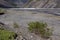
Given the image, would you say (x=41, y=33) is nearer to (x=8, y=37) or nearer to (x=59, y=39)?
(x=59, y=39)

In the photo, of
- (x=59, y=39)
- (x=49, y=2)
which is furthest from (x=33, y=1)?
(x=59, y=39)

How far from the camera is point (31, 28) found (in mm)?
10859

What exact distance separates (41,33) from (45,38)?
1.30 feet

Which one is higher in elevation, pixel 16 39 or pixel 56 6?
pixel 16 39

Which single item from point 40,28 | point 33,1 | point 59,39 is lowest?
point 33,1

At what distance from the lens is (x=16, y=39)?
24.8 ft

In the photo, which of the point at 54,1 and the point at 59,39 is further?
the point at 54,1

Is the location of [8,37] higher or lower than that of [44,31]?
higher

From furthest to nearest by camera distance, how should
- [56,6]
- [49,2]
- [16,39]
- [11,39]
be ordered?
[49,2]
[56,6]
[16,39]
[11,39]

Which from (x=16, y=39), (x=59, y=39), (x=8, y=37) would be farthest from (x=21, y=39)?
(x=59, y=39)

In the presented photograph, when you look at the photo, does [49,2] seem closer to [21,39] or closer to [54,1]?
[54,1]

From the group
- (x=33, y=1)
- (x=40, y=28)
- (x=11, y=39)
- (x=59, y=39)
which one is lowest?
(x=33, y=1)

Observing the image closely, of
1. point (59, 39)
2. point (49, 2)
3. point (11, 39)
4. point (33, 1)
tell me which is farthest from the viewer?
point (33, 1)

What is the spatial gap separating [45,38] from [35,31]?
820 mm
